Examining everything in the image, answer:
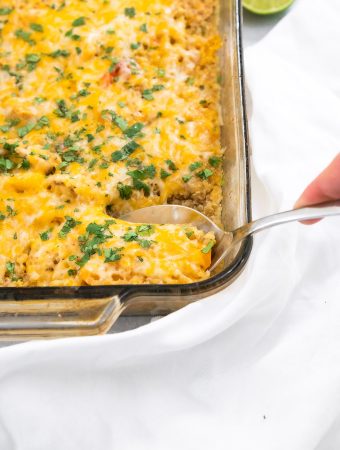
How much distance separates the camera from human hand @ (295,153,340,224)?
2.09m

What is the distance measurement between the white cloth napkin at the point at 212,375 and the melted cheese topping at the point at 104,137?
0.22 meters

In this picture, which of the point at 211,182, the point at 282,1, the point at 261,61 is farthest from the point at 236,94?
the point at 282,1

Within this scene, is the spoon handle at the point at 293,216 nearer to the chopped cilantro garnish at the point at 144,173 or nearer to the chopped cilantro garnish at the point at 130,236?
the chopped cilantro garnish at the point at 130,236

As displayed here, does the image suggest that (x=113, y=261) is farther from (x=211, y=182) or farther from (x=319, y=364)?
(x=319, y=364)

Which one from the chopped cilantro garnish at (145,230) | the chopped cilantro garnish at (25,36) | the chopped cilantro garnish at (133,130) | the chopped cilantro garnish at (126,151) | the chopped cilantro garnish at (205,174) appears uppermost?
the chopped cilantro garnish at (25,36)

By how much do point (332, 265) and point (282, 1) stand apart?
5.12 ft

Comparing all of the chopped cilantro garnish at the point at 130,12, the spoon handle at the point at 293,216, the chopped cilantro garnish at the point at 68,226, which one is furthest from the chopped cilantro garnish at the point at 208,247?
the chopped cilantro garnish at the point at 130,12

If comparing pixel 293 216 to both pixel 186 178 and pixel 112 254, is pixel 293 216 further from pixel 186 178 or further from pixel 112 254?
pixel 112 254

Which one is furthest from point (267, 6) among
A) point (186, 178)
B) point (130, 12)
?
point (186, 178)

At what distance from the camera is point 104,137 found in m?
2.61

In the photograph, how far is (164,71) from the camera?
2.80 metres

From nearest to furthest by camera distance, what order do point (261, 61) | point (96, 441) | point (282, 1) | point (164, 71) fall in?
point (96, 441) → point (164, 71) → point (261, 61) → point (282, 1)

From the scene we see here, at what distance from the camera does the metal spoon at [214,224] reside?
7.02ft

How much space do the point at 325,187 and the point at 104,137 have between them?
0.96 meters
